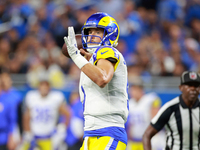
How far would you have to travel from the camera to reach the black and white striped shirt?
418cm

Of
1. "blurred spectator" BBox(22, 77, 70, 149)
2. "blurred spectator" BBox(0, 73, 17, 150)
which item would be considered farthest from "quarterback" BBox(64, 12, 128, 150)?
"blurred spectator" BBox(22, 77, 70, 149)

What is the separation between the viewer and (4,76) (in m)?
7.14

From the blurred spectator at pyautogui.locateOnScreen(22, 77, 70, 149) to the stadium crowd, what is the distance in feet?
1.03

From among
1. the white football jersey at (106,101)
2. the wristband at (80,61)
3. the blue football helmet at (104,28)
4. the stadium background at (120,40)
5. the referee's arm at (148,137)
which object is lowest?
the referee's arm at (148,137)

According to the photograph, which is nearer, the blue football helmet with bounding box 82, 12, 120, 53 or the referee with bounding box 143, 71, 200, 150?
the blue football helmet with bounding box 82, 12, 120, 53

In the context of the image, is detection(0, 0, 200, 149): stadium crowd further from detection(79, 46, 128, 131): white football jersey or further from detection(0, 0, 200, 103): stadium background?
detection(79, 46, 128, 131): white football jersey

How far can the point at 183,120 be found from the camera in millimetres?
4211

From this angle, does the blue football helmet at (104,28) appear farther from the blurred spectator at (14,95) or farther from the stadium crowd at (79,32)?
the stadium crowd at (79,32)

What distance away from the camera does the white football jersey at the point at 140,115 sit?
7.77 m

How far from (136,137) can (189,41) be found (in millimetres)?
3742

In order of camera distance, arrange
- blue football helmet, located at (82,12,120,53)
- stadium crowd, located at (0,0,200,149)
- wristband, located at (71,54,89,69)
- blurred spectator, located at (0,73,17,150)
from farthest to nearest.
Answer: stadium crowd, located at (0,0,200,149) < blurred spectator, located at (0,73,17,150) < blue football helmet, located at (82,12,120,53) < wristband, located at (71,54,89,69)

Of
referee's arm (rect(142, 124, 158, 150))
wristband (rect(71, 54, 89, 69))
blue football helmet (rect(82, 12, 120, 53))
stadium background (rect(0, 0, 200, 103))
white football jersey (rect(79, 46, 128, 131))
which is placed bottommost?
referee's arm (rect(142, 124, 158, 150))

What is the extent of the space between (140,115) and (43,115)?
2.06 metres

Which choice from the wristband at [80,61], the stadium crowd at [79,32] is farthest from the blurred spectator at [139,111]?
the wristband at [80,61]
